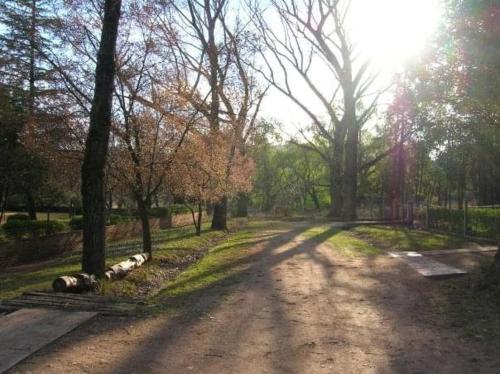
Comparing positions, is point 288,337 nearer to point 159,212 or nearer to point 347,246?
point 347,246

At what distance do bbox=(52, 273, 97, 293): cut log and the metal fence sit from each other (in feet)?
40.7

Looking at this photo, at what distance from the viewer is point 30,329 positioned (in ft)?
22.5

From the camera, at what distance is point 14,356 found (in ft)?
19.1

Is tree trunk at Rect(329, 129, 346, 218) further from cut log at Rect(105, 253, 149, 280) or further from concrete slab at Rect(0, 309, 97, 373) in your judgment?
concrete slab at Rect(0, 309, 97, 373)

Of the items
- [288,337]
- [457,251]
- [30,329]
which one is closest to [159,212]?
[457,251]

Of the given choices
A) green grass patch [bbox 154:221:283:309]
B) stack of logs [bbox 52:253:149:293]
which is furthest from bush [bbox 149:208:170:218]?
stack of logs [bbox 52:253:149:293]

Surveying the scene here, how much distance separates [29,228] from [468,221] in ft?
51.1

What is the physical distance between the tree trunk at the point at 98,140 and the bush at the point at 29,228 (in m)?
9.78

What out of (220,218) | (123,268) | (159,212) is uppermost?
(159,212)

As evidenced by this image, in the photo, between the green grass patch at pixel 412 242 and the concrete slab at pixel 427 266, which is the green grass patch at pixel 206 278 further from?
the green grass patch at pixel 412 242

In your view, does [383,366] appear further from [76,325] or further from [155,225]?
[155,225]

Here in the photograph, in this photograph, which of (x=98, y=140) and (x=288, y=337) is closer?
(x=288, y=337)

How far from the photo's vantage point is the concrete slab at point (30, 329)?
19.4 ft

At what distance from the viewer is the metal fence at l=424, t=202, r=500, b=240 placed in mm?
17859
